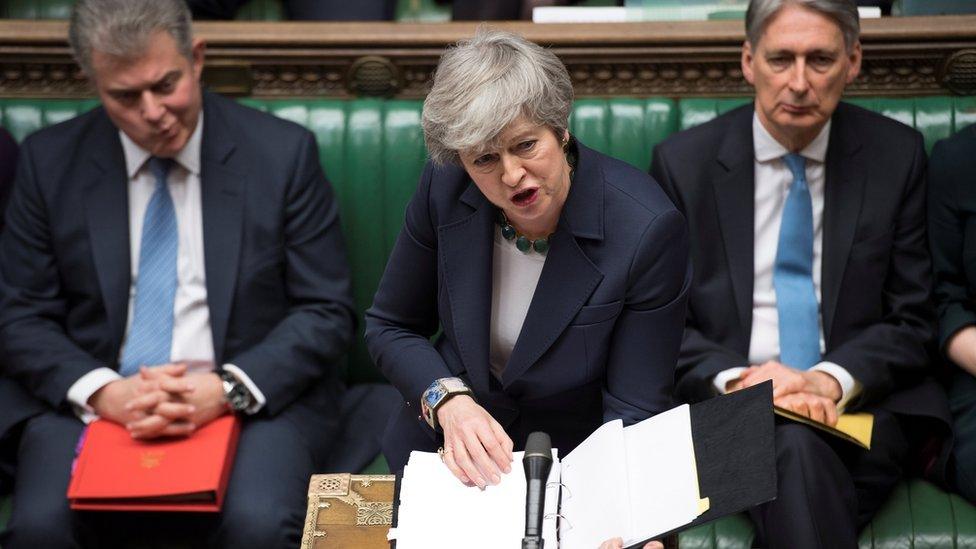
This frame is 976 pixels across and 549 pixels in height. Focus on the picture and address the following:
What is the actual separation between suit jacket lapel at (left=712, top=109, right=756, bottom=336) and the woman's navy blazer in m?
0.63

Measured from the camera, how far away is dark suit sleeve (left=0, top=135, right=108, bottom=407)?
2.84 metres

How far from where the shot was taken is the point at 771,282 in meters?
2.90

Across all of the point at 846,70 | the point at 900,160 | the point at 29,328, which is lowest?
the point at 29,328

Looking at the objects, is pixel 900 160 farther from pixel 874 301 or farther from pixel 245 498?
pixel 245 498

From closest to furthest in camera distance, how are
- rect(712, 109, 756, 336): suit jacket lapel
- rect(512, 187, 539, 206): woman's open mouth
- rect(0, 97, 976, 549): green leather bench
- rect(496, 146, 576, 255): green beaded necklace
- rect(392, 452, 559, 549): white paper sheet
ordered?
rect(392, 452, 559, 549): white paper sheet
rect(512, 187, 539, 206): woman's open mouth
rect(496, 146, 576, 255): green beaded necklace
rect(712, 109, 756, 336): suit jacket lapel
rect(0, 97, 976, 549): green leather bench

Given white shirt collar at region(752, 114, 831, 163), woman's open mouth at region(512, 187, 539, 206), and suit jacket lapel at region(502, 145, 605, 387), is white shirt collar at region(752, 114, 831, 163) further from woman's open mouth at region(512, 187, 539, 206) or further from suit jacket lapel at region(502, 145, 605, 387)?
woman's open mouth at region(512, 187, 539, 206)

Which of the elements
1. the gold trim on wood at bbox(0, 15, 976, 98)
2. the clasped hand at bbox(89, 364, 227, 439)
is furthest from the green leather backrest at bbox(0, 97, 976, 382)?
the clasped hand at bbox(89, 364, 227, 439)

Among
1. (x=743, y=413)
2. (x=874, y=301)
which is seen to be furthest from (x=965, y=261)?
(x=743, y=413)

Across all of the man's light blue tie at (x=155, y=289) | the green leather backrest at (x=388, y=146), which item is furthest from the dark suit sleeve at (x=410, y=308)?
the green leather backrest at (x=388, y=146)

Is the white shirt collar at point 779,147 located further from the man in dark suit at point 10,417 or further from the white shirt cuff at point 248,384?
the man in dark suit at point 10,417

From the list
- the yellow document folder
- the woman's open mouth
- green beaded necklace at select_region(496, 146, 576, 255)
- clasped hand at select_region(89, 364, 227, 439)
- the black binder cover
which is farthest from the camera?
clasped hand at select_region(89, 364, 227, 439)

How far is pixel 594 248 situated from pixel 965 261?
1.15 metres

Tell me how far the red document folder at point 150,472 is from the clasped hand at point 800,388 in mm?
1147

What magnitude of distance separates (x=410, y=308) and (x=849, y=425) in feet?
3.33
